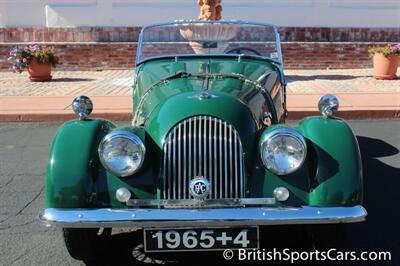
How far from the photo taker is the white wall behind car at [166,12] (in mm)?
13805

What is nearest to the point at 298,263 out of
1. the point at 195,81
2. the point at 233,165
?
the point at 233,165

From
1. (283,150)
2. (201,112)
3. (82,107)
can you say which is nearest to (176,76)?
(82,107)

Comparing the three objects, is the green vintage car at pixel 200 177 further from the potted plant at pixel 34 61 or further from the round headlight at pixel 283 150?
the potted plant at pixel 34 61

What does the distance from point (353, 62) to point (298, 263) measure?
9754mm

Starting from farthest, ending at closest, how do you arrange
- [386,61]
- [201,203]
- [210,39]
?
[386,61] < [210,39] < [201,203]

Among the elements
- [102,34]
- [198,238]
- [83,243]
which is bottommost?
[83,243]

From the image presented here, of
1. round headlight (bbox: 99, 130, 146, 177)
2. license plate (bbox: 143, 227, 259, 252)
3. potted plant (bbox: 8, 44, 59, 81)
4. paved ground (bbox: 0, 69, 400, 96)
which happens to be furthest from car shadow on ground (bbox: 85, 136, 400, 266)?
potted plant (bbox: 8, 44, 59, 81)

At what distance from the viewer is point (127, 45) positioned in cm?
1203

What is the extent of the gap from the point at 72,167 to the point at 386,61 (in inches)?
342

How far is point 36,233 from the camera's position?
151 inches

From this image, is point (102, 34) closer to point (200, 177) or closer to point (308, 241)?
point (308, 241)

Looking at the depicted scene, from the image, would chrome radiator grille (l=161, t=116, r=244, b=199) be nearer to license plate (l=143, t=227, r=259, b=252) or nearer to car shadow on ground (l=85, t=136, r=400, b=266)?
license plate (l=143, t=227, r=259, b=252)

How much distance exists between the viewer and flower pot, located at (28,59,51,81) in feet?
33.8

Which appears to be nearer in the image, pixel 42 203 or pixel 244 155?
pixel 244 155
